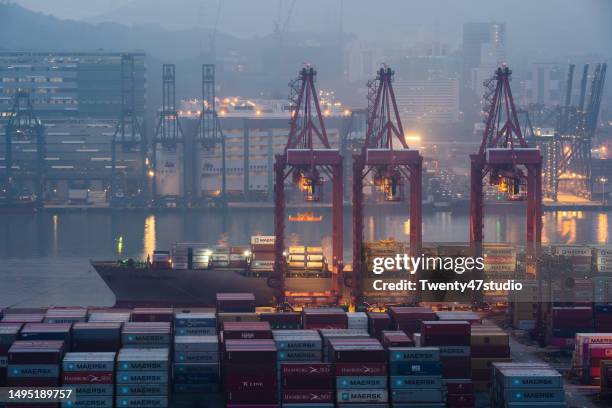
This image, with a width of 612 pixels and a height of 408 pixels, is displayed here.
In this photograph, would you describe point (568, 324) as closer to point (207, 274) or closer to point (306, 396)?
point (306, 396)

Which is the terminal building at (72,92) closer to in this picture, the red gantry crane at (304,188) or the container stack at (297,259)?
the red gantry crane at (304,188)

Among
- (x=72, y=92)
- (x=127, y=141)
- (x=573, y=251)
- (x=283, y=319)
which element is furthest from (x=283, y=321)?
(x=72, y=92)

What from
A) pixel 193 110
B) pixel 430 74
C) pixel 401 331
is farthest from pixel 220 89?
pixel 401 331

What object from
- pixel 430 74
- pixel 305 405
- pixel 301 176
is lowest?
A: pixel 305 405

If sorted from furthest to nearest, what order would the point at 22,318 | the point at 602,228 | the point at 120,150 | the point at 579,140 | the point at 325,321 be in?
the point at 120,150
the point at 579,140
the point at 602,228
the point at 22,318
the point at 325,321

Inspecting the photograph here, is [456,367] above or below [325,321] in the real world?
below

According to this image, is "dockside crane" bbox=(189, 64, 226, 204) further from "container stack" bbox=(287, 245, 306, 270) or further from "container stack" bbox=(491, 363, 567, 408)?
"container stack" bbox=(491, 363, 567, 408)

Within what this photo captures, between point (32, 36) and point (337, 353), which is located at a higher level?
point (32, 36)

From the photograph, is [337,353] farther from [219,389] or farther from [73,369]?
[73,369]
